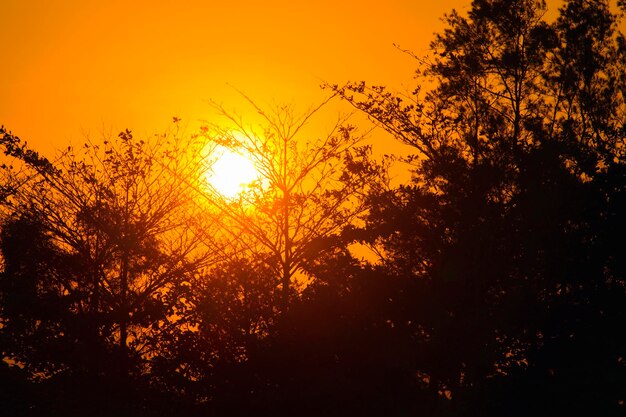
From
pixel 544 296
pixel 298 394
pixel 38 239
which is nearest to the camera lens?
pixel 298 394

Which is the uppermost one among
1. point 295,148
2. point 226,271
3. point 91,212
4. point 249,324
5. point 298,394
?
point 295,148

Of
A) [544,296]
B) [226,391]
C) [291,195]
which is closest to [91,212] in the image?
[291,195]

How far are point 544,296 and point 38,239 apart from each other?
589 inches

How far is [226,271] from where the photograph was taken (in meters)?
28.2

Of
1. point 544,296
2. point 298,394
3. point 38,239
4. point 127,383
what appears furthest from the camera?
point 38,239

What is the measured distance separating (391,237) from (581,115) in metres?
7.06

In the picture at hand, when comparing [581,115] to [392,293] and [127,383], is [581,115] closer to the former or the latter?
[392,293]

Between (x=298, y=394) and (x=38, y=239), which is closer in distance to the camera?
(x=298, y=394)

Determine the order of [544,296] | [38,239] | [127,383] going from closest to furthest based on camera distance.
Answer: [544,296], [127,383], [38,239]

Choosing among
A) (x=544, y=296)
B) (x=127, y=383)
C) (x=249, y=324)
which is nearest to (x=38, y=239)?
(x=127, y=383)

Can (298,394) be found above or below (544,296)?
below

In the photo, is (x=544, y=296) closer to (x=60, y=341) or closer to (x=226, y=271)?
(x=226, y=271)

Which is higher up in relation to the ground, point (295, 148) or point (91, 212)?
point (295, 148)

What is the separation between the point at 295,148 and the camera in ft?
98.9
